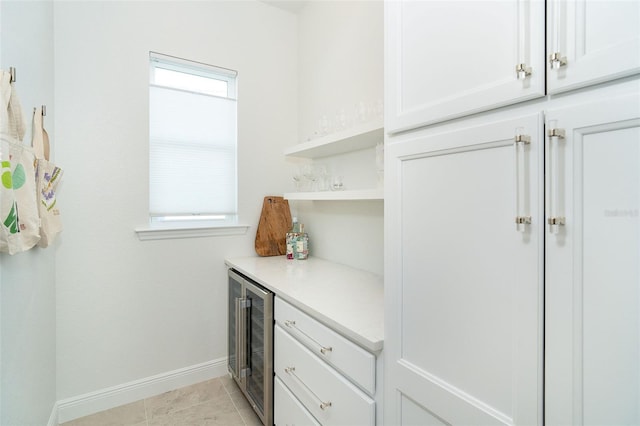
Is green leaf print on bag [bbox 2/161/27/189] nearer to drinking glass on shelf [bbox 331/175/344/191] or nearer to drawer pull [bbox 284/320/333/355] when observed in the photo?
drawer pull [bbox 284/320/333/355]

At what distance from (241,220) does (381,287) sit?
4.23 ft

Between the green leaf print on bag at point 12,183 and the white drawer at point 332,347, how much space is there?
42.3 inches

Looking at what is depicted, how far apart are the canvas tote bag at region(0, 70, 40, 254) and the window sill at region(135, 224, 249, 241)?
982 millimetres

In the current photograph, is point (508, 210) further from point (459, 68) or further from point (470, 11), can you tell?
point (470, 11)

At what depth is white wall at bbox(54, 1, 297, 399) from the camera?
1971 millimetres

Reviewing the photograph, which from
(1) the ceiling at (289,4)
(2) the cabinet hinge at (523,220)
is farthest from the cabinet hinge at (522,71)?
(1) the ceiling at (289,4)

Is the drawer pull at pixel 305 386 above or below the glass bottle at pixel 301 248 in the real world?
below

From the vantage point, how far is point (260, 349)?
191 centimetres

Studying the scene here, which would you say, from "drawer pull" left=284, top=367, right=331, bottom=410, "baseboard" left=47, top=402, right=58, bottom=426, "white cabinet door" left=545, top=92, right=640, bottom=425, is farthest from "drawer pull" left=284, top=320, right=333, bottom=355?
"baseboard" left=47, top=402, right=58, bottom=426

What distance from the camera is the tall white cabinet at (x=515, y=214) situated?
586 mm

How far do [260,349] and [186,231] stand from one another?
1.00m

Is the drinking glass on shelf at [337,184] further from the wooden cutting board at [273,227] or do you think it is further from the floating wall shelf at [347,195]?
the wooden cutting board at [273,227]

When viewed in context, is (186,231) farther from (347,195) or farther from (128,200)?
(347,195)

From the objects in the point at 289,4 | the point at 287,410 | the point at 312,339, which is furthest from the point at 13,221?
the point at 289,4
